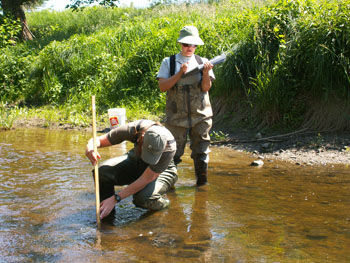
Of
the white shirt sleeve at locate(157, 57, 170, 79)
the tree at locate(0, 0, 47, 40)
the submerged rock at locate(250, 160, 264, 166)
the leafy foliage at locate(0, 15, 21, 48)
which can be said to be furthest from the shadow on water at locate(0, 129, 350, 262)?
the tree at locate(0, 0, 47, 40)

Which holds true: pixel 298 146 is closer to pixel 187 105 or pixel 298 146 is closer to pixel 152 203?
pixel 187 105

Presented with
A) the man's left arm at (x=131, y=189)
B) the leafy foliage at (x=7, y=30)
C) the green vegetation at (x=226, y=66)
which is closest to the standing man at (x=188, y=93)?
the man's left arm at (x=131, y=189)

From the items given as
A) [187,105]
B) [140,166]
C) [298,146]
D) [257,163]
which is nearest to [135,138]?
[140,166]

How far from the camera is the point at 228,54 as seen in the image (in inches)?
344

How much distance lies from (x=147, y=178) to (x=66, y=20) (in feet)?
49.3

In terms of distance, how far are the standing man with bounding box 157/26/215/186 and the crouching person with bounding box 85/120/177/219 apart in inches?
24.3

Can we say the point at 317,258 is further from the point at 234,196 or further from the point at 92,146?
the point at 92,146

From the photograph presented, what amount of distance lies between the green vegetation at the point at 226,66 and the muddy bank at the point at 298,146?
29 cm

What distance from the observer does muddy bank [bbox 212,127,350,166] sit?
22.5 feet

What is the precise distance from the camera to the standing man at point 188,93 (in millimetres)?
5172

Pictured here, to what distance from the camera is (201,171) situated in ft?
18.5

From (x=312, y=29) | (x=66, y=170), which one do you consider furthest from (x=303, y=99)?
(x=66, y=170)

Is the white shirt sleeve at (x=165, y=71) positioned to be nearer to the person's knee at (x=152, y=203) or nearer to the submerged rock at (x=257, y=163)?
the person's knee at (x=152, y=203)

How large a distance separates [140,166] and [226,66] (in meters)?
4.36
